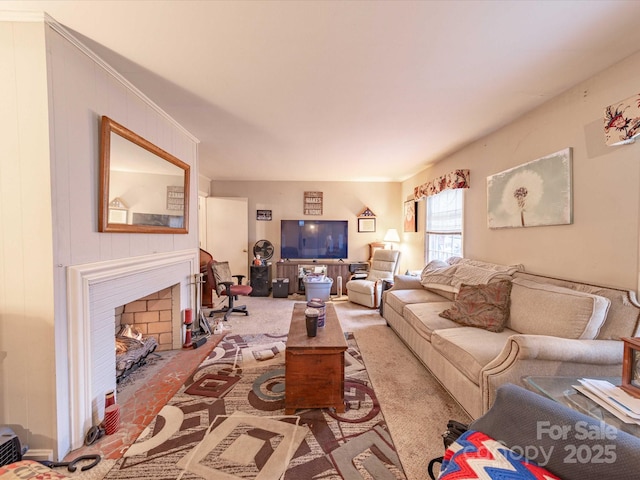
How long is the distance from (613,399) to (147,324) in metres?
3.43

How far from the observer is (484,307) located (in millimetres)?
2209

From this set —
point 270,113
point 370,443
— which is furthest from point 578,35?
point 370,443

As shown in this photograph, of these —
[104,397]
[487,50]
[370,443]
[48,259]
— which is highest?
[487,50]

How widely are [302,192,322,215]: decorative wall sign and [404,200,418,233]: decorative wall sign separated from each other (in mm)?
1756

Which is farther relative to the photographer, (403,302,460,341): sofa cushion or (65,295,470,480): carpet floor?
(403,302,460,341): sofa cushion

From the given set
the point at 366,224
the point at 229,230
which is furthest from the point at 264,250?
the point at 366,224

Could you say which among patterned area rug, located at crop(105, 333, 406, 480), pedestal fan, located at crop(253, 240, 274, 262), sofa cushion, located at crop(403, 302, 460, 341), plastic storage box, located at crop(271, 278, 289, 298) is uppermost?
pedestal fan, located at crop(253, 240, 274, 262)

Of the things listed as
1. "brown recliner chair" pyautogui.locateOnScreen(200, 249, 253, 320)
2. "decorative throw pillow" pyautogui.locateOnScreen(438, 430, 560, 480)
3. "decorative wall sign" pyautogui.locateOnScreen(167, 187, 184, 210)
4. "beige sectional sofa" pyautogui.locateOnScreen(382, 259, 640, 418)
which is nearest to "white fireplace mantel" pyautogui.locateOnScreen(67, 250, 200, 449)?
"decorative wall sign" pyautogui.locateOnScreen(167, 187, 184, 210)

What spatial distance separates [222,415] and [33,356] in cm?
110

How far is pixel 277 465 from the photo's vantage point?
4.57ft

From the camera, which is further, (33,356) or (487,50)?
(487,50)

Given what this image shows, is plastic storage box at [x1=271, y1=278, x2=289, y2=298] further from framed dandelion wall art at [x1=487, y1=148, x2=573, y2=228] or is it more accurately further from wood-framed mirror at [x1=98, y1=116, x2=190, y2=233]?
framed dandelion wall art at [x1=487, y1=148, x2=573, y2=228]

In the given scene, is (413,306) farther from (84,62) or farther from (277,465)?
(84,62)

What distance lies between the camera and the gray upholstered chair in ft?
14.2
